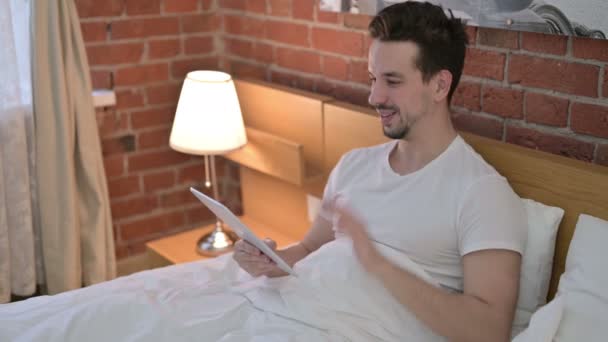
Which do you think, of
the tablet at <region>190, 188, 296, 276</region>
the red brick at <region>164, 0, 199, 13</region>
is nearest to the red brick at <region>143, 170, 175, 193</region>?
the red brick at <region>164, 0, 199, 13</region>

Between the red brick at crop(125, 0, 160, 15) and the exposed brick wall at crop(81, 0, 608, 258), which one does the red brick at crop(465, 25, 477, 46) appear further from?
the red brick at crop(125, 0, 160, 15)

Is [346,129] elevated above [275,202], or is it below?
above

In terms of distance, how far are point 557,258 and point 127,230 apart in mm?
1888

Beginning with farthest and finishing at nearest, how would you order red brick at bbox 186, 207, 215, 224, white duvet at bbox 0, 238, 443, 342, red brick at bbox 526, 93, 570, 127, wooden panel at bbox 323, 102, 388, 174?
red brick at bbox 186, 207, 215, 224, wooden panel at bbox 323, 102, 388, 174, red brick at bbox 526, 93, 570, 127, white duvet at bbox 0, 238, 443, 342

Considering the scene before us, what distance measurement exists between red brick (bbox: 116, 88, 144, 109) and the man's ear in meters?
1.53

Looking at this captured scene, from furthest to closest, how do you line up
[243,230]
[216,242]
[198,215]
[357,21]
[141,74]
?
[198,215]
[141,74]
[216,242]
[357,21]
[243,230]

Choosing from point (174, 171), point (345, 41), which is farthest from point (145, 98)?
point (345, 41)

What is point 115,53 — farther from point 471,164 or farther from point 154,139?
point 471,164

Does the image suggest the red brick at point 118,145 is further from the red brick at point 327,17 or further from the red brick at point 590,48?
the red brick at point 590,48

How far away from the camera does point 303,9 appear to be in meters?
2.79

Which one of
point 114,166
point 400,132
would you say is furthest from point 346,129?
point 114,166

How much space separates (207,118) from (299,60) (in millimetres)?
448

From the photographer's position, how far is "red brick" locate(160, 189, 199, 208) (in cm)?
325

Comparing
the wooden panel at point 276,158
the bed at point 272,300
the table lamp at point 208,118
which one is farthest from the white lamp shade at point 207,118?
the bed at point 272,300
